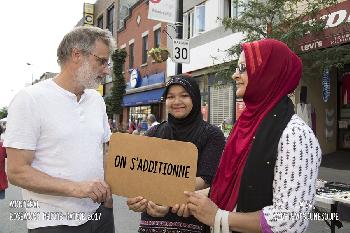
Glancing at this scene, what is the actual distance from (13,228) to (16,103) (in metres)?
4.52

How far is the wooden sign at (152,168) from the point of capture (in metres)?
2.26

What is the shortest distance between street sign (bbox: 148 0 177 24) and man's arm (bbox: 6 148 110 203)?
7.20 m

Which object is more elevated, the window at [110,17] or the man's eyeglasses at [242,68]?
the window at [110,17]

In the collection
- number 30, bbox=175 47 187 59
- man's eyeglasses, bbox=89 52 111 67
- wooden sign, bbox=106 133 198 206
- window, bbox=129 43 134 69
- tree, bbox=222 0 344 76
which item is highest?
window, bbox=129 43 134 69

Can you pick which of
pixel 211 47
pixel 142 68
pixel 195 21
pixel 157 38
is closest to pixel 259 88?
pixel 211 47

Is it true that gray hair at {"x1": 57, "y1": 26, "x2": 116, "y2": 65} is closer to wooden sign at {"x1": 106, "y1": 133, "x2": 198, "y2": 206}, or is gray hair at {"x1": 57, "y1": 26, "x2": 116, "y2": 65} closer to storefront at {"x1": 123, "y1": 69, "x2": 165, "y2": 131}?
wooden sign at {"x1": 106, "y1": 133, "x2": 198, "y2": 206}

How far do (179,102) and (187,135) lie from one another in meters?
0.26

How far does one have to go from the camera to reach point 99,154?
2.75 metres

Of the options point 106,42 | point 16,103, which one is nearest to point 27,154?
point 16,103

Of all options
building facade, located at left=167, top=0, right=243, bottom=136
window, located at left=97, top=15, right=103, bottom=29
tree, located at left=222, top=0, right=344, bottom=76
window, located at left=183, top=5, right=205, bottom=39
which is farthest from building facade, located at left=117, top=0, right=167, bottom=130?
tree, located at left=222, top=0, right=344, bottom=76

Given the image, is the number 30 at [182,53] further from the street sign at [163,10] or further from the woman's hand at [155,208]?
the woman's hand at [155,208]

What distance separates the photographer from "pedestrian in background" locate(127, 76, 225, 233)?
2.87m

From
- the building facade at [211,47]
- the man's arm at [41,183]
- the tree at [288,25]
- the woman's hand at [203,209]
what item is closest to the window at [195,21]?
the building facade at [211,47]

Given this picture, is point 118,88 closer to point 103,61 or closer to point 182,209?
point 103,61
